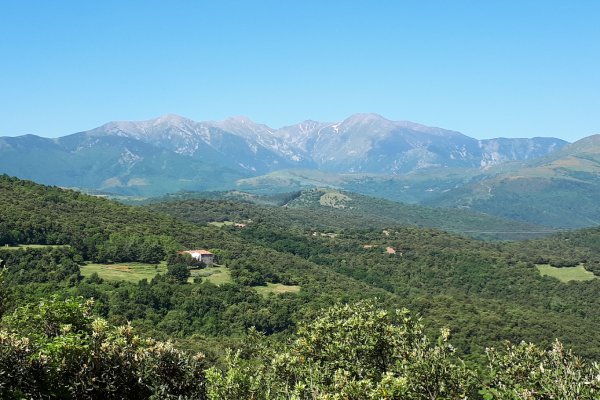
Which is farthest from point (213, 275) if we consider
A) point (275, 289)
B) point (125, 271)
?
point (125, 271)

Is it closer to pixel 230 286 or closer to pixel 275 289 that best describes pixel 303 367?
pixel 230 286

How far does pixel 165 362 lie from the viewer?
33.0m

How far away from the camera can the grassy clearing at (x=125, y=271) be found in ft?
387

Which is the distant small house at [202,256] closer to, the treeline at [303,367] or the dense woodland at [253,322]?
the dense woodland at [253,322]

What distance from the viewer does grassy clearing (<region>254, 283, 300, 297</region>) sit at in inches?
5137

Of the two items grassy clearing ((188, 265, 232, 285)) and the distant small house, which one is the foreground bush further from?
the distant small house

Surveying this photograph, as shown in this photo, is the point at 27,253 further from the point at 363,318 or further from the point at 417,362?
the point at 417,362

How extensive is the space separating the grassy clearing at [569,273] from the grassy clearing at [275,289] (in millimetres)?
98529

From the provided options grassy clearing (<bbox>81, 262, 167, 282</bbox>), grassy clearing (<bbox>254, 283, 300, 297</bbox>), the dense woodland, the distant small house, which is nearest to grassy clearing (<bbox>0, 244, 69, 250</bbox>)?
the dense woodland

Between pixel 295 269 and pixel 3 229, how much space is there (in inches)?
3006

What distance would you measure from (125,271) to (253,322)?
34.7 meters

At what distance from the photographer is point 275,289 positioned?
13525 centimetres

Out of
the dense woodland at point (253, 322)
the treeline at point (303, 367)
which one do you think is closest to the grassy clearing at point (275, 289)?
the dense woodland at point (253, 322)

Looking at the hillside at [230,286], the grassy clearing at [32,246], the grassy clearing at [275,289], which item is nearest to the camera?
the hillside at [230,286]
